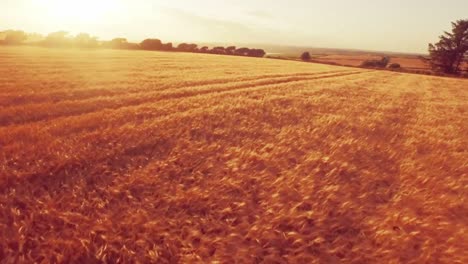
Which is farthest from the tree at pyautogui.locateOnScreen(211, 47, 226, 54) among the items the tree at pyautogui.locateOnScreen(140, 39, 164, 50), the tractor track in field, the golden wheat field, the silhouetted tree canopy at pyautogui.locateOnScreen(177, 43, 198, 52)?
the golden wheat field

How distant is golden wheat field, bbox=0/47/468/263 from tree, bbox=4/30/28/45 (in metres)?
63.7

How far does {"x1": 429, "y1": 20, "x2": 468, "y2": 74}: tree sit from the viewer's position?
2223 inches

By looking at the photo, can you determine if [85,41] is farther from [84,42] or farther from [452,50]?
[452,50]

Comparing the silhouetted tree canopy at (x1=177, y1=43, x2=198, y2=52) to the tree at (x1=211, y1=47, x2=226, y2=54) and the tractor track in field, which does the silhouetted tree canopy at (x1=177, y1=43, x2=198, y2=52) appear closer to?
the tree at (x1=211, y1=47, x2=226, y2=54)

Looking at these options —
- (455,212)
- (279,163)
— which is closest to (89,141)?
(279,163)

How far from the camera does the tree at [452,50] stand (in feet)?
185

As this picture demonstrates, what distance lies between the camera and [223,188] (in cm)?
523

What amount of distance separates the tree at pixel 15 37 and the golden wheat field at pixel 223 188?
63.7m

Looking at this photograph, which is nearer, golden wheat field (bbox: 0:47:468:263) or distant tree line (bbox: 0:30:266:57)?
golden wheat field (bbox: 0:47:468:263)

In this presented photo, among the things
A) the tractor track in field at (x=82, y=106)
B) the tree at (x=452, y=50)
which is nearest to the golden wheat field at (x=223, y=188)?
the tractor track in field at (x=82, y=106)

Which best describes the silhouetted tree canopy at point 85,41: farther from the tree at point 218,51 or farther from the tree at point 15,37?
the tree at point 218,51

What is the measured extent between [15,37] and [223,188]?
247 ft

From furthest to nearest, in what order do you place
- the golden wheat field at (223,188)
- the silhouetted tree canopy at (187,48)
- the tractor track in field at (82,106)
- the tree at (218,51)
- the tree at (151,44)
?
the silhouetted tree canopy at (187,48) → the tree at (218,51) → the tree at (151,44) → the tractor track in field at (82,106) → the golden wheat field at (223,188)

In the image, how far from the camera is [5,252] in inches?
134
